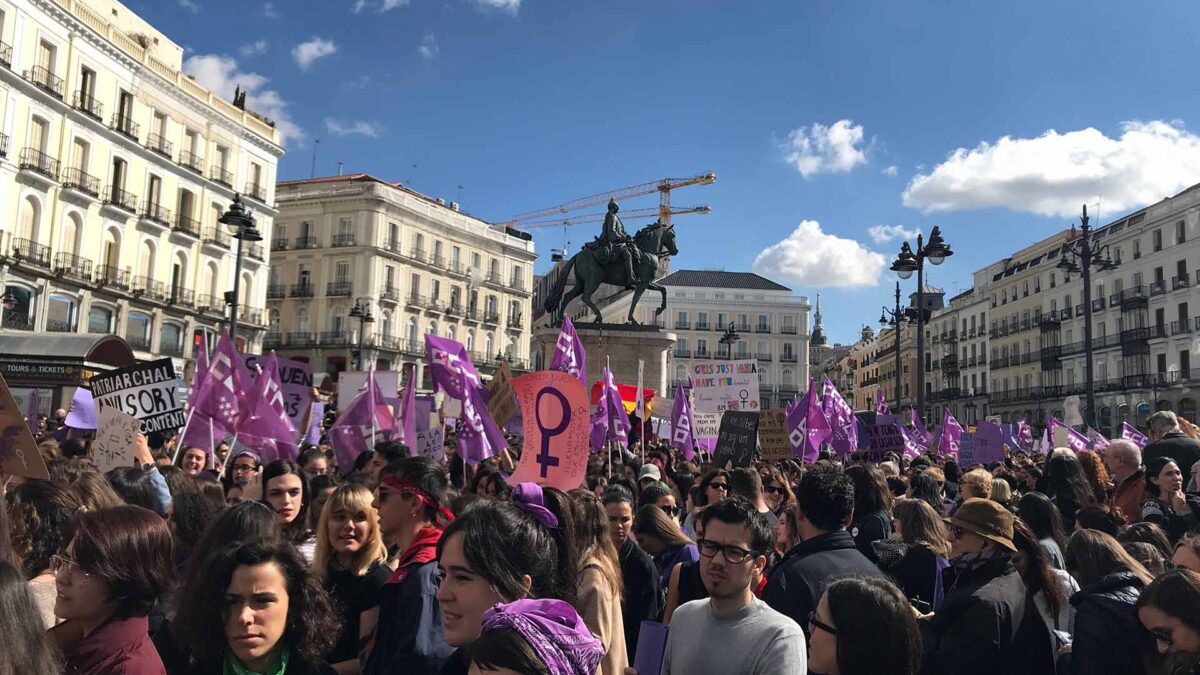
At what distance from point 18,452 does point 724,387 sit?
12.1 meters

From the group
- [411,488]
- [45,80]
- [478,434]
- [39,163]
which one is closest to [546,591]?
[411,488]

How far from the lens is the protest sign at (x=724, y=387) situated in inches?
631

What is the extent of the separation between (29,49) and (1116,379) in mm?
63622

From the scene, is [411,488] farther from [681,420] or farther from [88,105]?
[88,105]

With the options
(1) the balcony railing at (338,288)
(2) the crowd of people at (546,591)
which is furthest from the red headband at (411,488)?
(1) the balcony railing at (338,288)

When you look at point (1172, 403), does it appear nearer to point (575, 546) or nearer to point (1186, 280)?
point (1186, 280)

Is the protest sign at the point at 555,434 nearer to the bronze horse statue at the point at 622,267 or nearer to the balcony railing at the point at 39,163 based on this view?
the bronze horse statue at the point at 622,267

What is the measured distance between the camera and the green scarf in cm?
308

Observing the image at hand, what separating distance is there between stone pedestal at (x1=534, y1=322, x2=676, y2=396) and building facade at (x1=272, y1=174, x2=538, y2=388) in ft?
127

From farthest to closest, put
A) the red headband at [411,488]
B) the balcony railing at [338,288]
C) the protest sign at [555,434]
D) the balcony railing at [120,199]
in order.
Result: the balcony railing at [338,288]
the balcony railing at [120,199]
the protest sign at [555,434]
the red headband at [411,488]

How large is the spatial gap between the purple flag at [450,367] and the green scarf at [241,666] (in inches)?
333

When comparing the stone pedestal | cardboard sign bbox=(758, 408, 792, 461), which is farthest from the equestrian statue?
cardboard sign bbox=(758, 408, 792, 461)

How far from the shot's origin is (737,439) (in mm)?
11781

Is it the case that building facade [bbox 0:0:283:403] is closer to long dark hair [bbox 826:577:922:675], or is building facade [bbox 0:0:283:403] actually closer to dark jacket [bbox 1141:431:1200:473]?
dark jacket [bbox 1141:431:1200:473]
